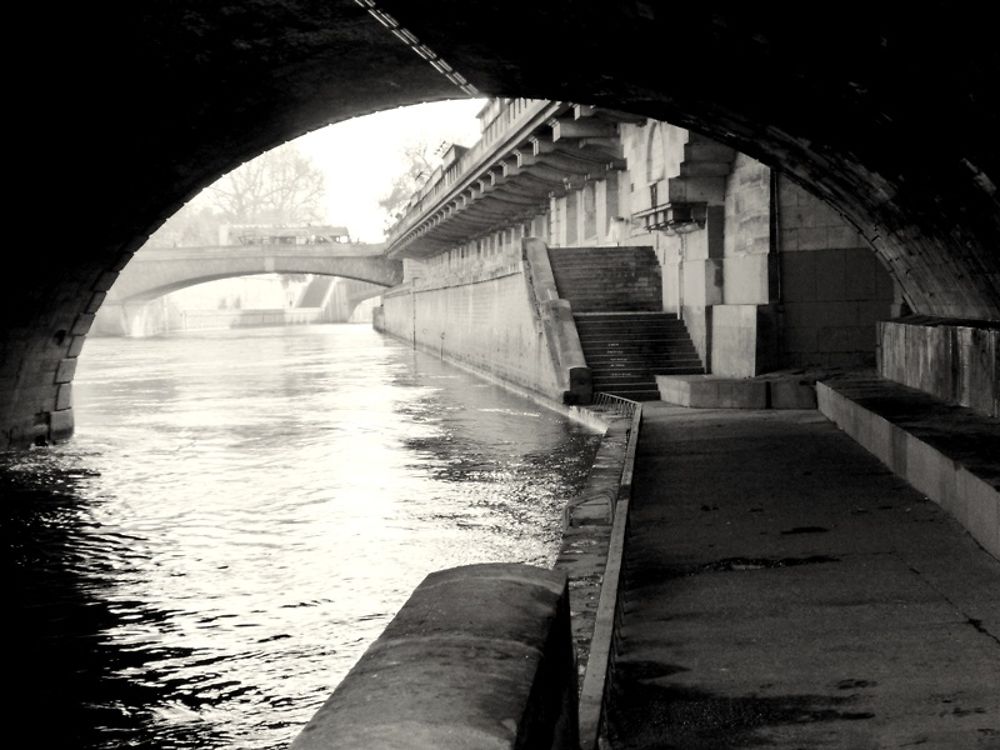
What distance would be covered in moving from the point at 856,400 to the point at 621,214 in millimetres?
16095

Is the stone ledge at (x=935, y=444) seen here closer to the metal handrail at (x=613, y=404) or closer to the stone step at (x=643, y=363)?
the metal handrail at (x=613, y=404)

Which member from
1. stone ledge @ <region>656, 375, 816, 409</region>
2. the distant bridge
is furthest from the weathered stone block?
the distant bridge

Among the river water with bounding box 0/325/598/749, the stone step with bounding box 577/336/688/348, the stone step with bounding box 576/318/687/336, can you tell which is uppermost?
the stone step with bounding box 576/318/687/336

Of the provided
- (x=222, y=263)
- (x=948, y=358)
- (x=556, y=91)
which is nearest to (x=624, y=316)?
(x=556, y=91)

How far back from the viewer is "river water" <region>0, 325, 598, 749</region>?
22.1 ft

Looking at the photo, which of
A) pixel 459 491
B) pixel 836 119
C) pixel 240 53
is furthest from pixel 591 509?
pixel 240 53

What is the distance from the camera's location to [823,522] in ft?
25.1

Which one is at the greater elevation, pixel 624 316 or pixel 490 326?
pixel 624 316

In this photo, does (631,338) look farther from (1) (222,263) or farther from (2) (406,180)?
(2) (406,180)

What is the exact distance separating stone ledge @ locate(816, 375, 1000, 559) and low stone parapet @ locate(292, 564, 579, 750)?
407 cm

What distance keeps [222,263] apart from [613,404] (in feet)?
165

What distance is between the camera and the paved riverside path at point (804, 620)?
4.23 metres

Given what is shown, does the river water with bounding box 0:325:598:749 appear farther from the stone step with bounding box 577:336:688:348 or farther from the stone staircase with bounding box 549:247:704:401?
the stone step with bounding box 577:336:688:348

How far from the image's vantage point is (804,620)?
18.0 feet
